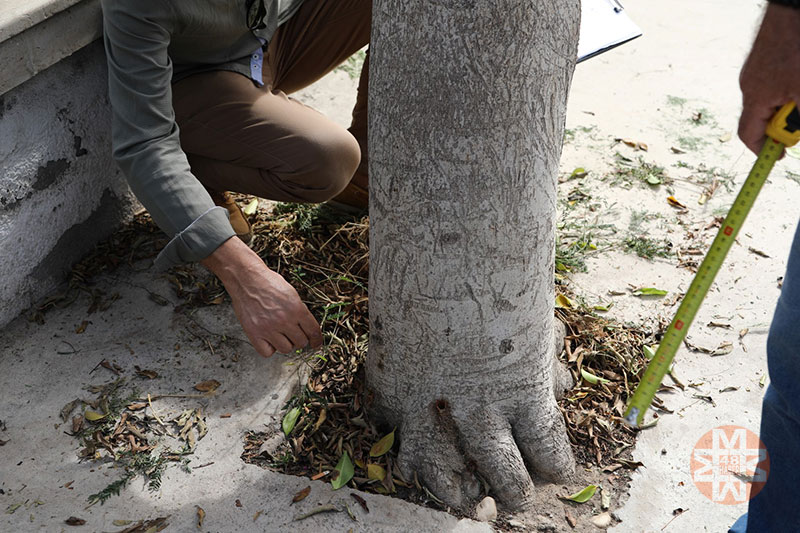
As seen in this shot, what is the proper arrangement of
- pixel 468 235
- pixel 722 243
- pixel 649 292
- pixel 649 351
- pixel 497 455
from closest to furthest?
pixel 722 243 → pixel 468 235 → pixel 497 455 → pixel 649 351 → pixel 649 292

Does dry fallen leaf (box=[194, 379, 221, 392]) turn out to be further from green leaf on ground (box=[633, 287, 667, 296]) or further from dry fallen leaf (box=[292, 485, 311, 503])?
green leaf on ground (box=[633, 287, 667, 296])

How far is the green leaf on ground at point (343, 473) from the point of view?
2297 millimetres

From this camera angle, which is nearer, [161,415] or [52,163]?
[161,415]

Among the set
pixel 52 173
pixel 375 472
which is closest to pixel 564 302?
pixel 375 472

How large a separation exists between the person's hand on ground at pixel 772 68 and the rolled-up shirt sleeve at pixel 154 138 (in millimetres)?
1429

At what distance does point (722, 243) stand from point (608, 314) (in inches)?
49.9

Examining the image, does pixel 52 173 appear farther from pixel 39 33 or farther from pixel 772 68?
pixel 772 68

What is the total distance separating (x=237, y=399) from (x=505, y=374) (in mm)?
962

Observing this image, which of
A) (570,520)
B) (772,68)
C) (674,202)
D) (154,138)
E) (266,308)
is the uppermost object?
(772,68)

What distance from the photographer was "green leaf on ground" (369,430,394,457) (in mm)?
2365

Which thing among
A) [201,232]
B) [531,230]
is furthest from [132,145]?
[531,230]

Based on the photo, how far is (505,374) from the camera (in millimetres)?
2258

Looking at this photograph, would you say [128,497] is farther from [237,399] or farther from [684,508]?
[684,508]

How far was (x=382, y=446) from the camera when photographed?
238cm
